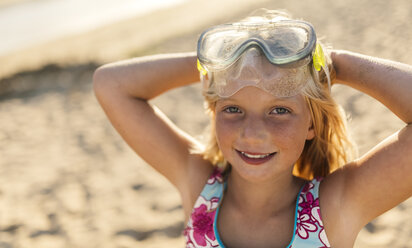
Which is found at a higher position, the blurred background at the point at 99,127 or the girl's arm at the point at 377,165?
the girl's arm at the point at 377,165

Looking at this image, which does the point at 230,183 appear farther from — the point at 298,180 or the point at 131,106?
the point at 131,106

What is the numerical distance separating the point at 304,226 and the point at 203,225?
0.49 meters

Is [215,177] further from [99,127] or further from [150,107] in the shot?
[99,127]

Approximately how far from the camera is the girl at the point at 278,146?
2.12 m

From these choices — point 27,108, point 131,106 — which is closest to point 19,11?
point 27,108

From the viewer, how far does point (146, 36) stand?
12.2 metres

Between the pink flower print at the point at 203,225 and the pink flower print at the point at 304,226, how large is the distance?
40 cm

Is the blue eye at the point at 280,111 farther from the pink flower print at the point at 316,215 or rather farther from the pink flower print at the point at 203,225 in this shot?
the pink flower print at the point at 203,225

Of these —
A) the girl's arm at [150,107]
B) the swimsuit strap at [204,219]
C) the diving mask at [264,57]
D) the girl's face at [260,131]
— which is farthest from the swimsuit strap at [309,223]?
the girl's arm at [150,107]

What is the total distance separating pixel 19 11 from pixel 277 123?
1749 centimetres

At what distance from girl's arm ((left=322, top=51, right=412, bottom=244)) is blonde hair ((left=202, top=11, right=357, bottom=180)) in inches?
6.5

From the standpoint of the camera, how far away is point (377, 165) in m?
2.14

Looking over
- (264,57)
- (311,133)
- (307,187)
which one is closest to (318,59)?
(264,57)

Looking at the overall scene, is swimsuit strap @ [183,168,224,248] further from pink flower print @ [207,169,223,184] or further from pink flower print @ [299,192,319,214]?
pink flower print @ [299,192,319,214]
